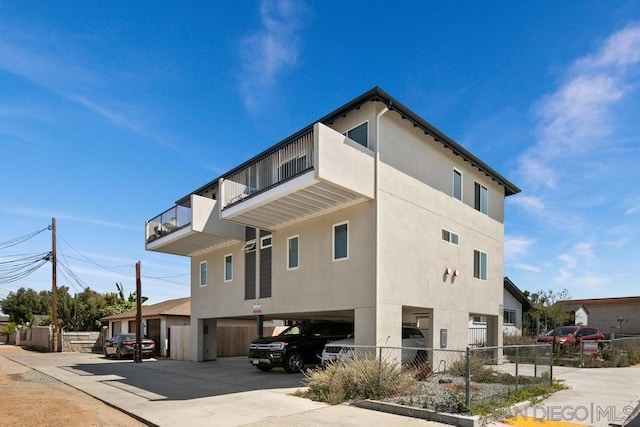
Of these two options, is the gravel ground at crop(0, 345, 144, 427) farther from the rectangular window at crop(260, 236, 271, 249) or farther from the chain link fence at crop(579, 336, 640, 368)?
the chain link fence at crop(579, 336, 640, 368)

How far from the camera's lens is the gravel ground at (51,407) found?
9.28 m

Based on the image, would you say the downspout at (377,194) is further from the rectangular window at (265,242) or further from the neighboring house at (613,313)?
the neighboring house at (613,313)

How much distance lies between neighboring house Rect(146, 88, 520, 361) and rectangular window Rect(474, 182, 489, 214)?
0.10m

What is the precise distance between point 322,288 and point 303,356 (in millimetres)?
3381

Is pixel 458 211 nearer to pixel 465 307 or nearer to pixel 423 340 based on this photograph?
pixel 465 307

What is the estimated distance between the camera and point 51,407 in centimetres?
1079

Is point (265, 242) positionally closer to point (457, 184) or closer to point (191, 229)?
point (191, 229)

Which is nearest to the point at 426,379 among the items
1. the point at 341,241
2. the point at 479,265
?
the point at 341,241

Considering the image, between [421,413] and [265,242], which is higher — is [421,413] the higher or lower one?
the lower one

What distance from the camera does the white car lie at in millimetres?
12867

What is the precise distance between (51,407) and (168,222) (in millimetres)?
10994

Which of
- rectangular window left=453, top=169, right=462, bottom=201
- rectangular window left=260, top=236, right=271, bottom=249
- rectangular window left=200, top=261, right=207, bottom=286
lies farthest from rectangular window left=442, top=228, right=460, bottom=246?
rectangular window left=200, top=261, right=207, bottom=286

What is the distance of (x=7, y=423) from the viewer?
9.12 meters

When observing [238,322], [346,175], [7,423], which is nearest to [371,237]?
[346,175]
